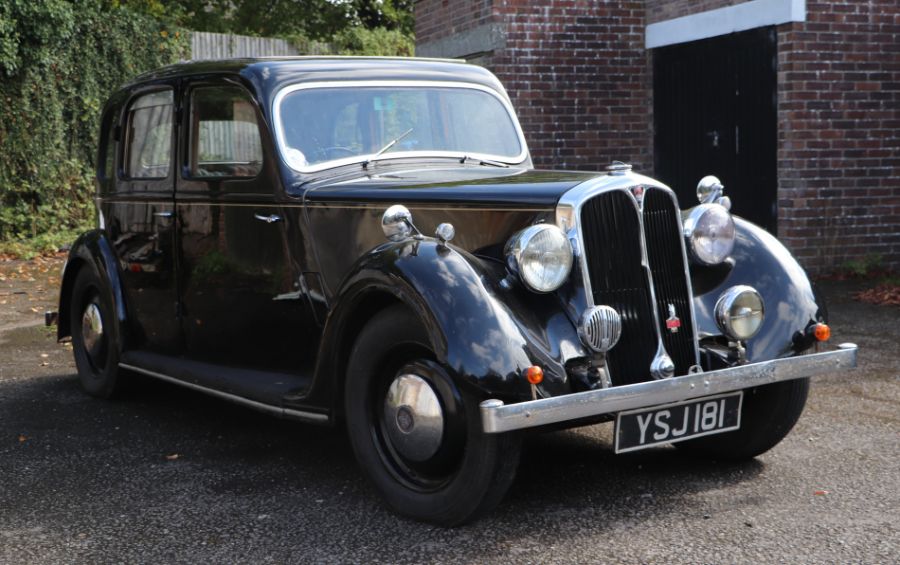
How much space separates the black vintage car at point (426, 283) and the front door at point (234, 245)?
0.04 feet

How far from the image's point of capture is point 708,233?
4180 millimetres

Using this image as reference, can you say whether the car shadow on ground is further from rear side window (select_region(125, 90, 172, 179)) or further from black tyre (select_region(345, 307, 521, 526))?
rear side window (select_region(125, 90, 172, 179))

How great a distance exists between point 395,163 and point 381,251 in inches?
42.9

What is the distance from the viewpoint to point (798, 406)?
4238 mm

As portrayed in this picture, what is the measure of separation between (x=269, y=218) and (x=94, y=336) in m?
1.80

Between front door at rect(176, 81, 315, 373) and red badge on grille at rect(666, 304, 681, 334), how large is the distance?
5.11ft

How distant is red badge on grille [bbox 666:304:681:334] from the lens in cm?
393

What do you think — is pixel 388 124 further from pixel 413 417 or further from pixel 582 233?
pixel 413 417

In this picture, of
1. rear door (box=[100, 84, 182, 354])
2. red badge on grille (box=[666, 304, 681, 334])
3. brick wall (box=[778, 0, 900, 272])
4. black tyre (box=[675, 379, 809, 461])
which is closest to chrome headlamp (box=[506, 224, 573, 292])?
red badge on grille (box=[666, 304, 681, 334])

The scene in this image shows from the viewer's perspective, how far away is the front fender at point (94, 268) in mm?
5617

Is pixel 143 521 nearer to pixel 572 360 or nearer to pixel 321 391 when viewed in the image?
pixel 321 391

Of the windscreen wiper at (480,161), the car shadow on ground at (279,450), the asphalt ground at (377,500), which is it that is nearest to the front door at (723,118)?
the asphalt ground at (377,500)

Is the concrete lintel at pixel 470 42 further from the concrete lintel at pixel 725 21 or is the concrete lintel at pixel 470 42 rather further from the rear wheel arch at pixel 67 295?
the rear wheel arch at pixel 67 295

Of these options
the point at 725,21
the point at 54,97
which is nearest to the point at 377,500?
the point at 725,21
